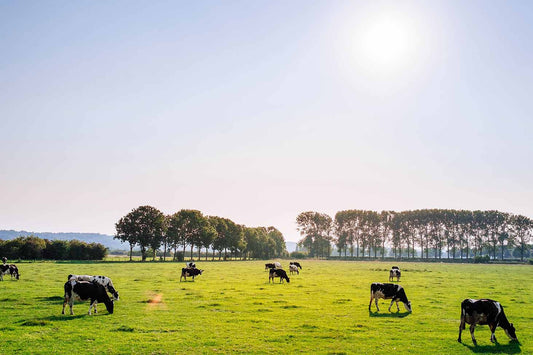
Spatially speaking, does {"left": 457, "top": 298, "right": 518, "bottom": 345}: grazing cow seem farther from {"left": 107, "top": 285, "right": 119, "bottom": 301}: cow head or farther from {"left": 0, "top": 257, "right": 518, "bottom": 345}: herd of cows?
{"left": 107, "top": 285, "right": 119, "bottom": 301}: cow head

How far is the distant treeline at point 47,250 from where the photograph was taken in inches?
3836

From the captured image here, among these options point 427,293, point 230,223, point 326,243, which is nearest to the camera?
point 427,293

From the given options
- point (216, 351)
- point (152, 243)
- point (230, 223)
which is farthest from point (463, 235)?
point (216, 351)

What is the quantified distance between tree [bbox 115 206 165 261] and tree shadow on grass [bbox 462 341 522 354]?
109 meters

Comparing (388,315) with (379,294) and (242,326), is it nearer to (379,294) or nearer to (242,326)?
(379,294)

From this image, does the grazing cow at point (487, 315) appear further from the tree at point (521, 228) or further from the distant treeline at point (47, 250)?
the tree at point (521, 228)

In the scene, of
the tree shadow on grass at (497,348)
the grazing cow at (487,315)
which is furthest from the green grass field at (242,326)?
the grazing cow at (487,315)

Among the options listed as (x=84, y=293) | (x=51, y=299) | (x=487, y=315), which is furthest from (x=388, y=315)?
(x=51, y=299)

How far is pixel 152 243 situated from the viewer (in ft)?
383

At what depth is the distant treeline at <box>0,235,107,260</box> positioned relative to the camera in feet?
320

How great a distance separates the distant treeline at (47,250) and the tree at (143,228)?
325 inches

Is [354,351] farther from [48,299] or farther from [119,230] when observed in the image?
[119,230]

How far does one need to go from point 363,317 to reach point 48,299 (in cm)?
2328

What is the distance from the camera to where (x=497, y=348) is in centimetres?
1667
